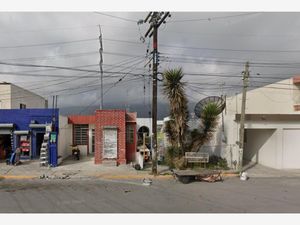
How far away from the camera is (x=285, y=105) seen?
22.0 meters

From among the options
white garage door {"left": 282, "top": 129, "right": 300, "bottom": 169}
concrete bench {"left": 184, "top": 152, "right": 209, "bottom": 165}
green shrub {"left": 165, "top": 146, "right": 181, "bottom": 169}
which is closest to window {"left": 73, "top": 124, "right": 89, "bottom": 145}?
green shrub {"left": 165, "top": 146, "right": 181, "bottom": 169}

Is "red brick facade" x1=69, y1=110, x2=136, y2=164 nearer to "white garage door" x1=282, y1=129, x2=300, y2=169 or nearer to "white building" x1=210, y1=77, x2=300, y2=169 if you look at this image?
"white building" x1=210, y1=77, x2=300, y2=169

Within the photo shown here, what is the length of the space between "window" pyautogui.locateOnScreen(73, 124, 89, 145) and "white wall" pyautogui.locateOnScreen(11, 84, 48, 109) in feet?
25.0

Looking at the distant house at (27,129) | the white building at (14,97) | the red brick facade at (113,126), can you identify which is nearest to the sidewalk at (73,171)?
the red brick facade at (113,126)

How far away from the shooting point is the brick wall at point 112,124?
18594 mm

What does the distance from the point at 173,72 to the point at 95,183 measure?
7187mm

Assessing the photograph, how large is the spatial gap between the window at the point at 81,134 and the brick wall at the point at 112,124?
5541 millimetres

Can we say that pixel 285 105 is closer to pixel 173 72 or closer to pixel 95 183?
pixel 173 72

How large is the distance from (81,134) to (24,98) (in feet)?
34.2

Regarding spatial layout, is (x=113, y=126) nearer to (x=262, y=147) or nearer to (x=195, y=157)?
(x=195, y=157)

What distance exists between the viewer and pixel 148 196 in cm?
1088

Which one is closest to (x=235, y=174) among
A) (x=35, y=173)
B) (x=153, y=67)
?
(x=153, y=67)

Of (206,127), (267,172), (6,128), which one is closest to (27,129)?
(6,128)

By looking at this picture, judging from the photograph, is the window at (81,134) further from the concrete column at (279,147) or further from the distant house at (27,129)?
the concrete column at (279,147)
